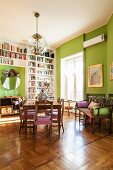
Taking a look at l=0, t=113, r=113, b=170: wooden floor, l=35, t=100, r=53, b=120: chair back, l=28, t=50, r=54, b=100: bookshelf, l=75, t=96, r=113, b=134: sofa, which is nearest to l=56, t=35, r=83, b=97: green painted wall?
l=28, t=50, r=54, b=100: bookshelf

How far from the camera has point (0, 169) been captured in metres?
1.84

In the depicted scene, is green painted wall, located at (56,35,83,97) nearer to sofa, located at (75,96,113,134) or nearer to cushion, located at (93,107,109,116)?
sofa, located at (75,96,113,134)

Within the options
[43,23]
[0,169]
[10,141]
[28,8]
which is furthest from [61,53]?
[0,169]

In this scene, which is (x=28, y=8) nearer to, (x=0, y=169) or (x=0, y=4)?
(x=0, y=4)

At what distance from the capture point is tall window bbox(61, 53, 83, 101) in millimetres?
6031

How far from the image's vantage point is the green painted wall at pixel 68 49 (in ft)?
18.7

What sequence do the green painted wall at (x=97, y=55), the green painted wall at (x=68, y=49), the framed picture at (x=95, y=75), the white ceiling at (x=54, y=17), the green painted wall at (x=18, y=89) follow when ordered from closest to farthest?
the white ceiling at (x=54, y=17)
the green painted wall at (x=97, y=55)
the framed picture at (x=95, y=75)
the green painted wall at (x=68, y=49)
the green painted wall at (x=18, y=89)

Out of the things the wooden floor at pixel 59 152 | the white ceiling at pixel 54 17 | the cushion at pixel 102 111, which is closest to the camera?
the wooden floor at pixel 59 152

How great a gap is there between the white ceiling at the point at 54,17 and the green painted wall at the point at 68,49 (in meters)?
0.29

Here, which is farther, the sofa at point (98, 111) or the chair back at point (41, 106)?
the sofa at point (98, 111)

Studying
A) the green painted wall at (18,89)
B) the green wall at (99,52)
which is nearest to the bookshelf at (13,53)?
the green painted wall at (18,89)

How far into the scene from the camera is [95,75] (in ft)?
16.5

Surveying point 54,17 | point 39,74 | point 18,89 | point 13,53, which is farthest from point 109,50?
point 18,89

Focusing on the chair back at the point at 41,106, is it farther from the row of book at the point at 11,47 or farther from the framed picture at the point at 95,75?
the row of book at the point at 11,47
